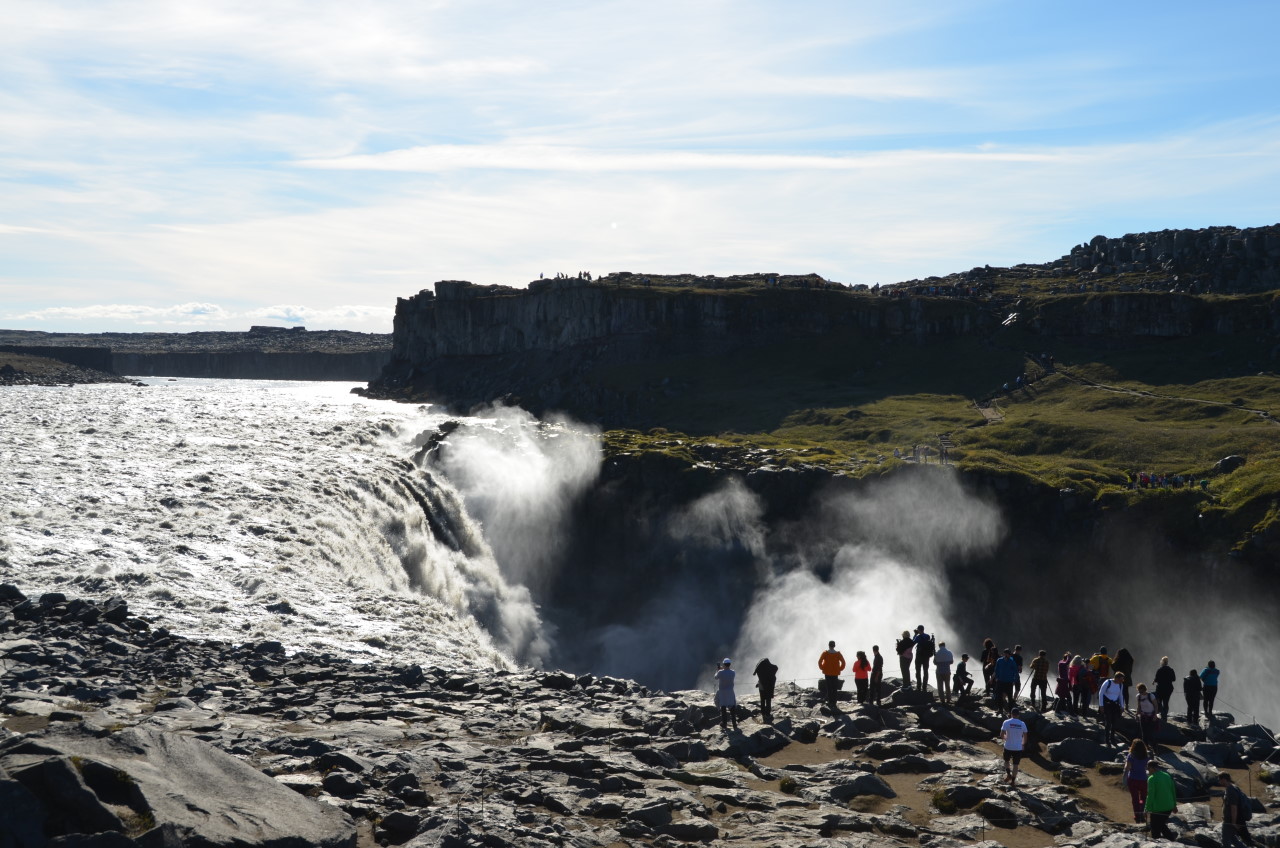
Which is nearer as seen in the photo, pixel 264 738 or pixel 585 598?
pixel 264 738

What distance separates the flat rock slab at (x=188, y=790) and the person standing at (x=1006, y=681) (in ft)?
65.7

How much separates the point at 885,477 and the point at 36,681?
54.3 meters

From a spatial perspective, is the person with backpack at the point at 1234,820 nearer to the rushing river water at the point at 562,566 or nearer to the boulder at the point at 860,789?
the boulder at the point at 860,789

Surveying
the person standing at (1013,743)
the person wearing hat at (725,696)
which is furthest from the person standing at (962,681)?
the person wearing hat at (725,696)

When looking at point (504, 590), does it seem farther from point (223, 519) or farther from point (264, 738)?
point (264, 738)

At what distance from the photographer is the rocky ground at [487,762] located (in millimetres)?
15570

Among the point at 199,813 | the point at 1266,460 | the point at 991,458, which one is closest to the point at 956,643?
the point at 991,458

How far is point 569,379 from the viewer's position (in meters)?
141

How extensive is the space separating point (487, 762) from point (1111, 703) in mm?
16885

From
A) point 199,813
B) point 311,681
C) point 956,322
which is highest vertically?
point 956,322

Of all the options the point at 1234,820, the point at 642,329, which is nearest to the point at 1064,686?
the point at 1234,820

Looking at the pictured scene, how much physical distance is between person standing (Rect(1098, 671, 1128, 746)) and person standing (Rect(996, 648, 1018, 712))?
262 centimetres

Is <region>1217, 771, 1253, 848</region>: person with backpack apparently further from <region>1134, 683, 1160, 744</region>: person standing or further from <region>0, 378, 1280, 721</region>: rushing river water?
<region>0, 378, 1280, 721</region>: rushing river water

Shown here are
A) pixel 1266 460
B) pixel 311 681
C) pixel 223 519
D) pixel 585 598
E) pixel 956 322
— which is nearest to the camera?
pixel 311 681
